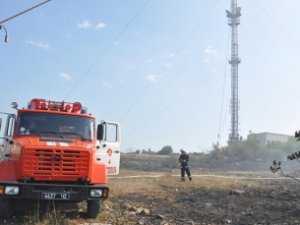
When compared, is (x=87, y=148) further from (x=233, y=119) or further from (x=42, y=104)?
(x=233, y=119)

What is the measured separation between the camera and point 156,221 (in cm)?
1302

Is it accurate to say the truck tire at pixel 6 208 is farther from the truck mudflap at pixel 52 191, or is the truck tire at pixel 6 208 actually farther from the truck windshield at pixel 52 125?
the truck windshield at pixel 52 125

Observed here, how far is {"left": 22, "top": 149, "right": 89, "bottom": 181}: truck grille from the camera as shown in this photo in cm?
1128

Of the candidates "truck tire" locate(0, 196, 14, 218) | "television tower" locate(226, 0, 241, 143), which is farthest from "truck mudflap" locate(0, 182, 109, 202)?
"television tower" locate(226, 0, 241, 143)

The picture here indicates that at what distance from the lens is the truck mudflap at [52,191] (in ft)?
35.9

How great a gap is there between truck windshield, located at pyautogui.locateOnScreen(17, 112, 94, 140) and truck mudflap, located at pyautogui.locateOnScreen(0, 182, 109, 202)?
1.50 metres

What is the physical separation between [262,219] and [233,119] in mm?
50260

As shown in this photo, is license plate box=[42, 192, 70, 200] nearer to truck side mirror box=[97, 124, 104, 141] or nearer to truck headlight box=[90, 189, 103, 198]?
truck headlight box=[90, 189, 103, 198]

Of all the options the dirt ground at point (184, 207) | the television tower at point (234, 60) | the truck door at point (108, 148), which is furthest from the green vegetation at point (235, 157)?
the truck door at point (108, 148)

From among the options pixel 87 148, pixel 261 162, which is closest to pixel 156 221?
pixel 87 148

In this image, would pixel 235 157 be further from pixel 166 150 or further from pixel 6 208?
pixel 6 208

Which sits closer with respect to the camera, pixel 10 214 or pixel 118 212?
pixel 10 214

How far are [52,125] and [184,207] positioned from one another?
6088mm

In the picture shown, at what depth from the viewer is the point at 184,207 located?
53.8ft
